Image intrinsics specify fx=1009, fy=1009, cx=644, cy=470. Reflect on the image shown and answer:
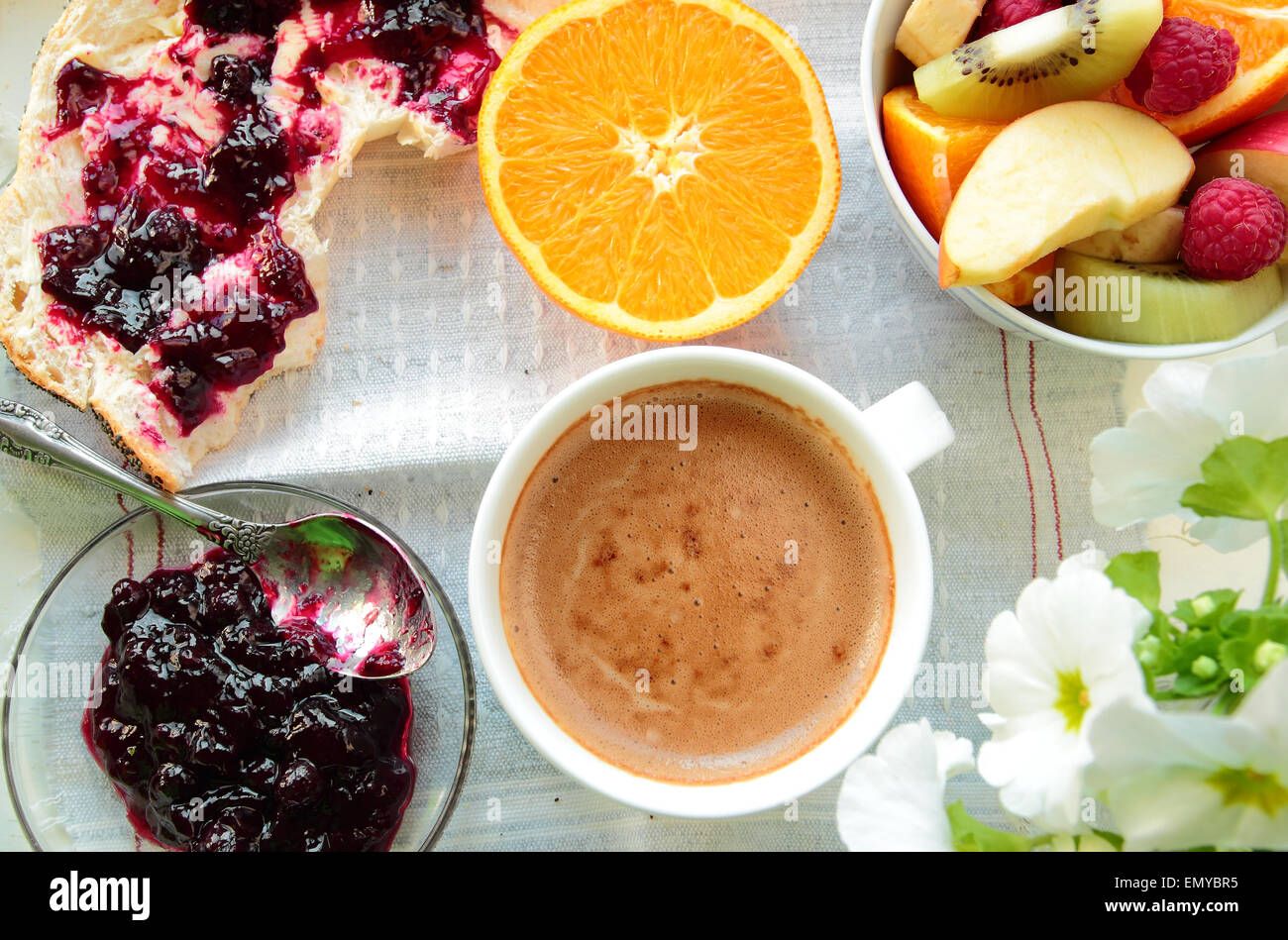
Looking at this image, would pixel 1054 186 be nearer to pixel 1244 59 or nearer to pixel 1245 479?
pixel 1244 59

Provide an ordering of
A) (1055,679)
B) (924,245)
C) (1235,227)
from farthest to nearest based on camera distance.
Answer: (924,245) < (1235,227) < (1055,679)

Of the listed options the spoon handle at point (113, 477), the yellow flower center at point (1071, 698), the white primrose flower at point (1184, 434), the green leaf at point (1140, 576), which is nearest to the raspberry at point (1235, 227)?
the white primrose flower at point (1184, 434)

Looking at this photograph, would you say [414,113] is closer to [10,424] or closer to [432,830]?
[10,424]

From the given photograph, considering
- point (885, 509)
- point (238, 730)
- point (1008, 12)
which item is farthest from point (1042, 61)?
point (238, 730)

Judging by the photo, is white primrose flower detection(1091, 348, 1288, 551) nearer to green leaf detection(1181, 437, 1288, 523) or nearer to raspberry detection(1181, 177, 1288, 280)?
green leaf detection(1181, 437, 1288, 523)

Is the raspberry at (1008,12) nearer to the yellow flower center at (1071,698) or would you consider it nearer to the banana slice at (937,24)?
the banana slice at (937,24)

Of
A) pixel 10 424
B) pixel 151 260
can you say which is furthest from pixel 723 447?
pixel 10 424
